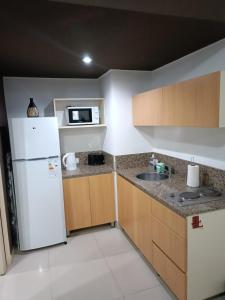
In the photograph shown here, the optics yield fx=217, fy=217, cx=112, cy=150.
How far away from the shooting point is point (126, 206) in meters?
2.76

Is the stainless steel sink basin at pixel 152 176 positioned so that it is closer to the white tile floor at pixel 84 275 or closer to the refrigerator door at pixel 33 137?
the white tile floor at pixel 84 275

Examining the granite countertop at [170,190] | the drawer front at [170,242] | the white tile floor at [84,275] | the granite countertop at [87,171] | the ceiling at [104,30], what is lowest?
the white tile floor at [84,275]

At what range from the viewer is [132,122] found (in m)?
3.07

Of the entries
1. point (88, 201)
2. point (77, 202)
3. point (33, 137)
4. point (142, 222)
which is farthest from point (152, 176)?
point (33, 137)

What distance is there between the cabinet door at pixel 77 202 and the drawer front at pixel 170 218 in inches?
45.2

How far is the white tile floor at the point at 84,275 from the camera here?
6.52 feet

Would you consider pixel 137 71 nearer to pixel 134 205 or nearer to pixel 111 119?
pixel 111 119

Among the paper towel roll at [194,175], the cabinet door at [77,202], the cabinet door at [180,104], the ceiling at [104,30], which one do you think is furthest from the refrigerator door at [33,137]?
the paper towel roll at [194,175]

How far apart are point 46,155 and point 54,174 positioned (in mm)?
252

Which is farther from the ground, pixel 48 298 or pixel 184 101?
pixel 184 101

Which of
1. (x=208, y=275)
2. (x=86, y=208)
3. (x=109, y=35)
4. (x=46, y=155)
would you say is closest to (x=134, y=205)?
(x=86, y=208)

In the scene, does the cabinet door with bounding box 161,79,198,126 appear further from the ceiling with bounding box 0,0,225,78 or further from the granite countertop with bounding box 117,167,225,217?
the granite countertop with bounding box 117,167,225,217

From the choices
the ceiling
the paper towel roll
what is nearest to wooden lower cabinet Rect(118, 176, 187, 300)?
the paper towel roll

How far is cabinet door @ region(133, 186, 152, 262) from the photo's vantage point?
2195 mm
